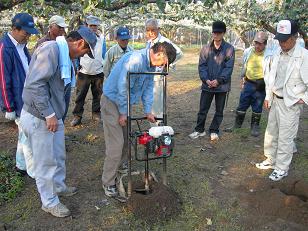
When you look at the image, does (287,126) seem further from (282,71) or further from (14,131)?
(14,131)

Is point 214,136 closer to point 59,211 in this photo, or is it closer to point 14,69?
point 59,211

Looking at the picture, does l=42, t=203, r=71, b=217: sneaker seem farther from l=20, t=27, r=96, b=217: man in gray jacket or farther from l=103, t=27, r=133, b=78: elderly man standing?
l=103, t=27, r=133, b=78: elderly man standing

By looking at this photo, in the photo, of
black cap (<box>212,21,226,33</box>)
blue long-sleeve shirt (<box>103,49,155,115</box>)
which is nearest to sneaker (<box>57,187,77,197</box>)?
blue long-sleeve shirt (<box>103,49,155,115</box>)

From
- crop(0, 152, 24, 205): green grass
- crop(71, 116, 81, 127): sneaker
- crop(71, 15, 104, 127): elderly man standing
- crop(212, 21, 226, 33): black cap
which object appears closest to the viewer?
crop(0, 152, 24, 205): green grass

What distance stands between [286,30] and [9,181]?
412cm

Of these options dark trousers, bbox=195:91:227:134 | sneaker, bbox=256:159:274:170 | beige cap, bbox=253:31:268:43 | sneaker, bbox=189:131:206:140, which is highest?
beige cap, bbox=253:31:268:43

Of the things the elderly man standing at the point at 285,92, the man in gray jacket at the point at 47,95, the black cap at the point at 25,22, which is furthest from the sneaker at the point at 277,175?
the black cap at the point at 25,22

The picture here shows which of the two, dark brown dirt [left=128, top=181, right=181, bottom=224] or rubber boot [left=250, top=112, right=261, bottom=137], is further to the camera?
rubber boot [left=250, top=112, right=261, bottom=137]

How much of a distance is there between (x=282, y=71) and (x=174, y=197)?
7.75 feet

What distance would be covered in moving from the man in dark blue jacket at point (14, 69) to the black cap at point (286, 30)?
10.2 feet

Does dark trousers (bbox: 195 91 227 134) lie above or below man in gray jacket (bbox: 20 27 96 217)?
below

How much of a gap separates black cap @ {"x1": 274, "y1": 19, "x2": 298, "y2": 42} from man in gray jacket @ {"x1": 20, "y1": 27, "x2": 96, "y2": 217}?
99.7 inches

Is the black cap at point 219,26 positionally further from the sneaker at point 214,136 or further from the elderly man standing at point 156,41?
the sneaker at point 214,136

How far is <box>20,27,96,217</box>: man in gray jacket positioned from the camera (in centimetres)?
331
